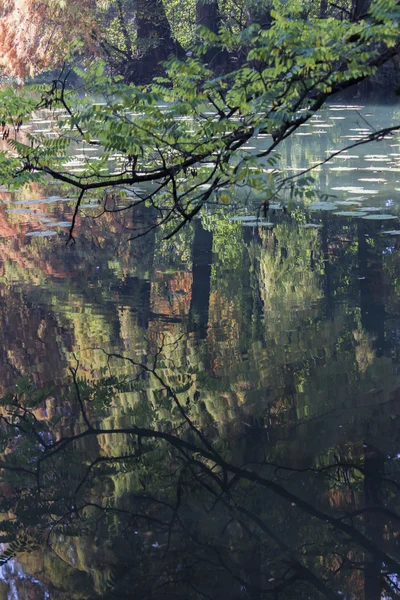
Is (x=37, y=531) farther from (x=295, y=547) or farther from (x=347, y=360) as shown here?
(x=347, y=360)

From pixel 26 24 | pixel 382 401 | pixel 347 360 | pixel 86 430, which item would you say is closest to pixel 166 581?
pixel 86 430

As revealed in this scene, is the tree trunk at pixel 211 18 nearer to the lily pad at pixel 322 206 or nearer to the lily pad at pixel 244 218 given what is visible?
the lily pad at pixel 322 206

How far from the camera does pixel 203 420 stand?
14.8ft

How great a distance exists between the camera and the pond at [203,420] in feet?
10.8

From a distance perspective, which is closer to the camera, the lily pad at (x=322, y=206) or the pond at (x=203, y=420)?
the pond at (x=203, y=420)

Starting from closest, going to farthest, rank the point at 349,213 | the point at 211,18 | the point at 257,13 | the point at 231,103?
the point at 231,103
the point at 349,213
the point at 257,13
the point at 211,18

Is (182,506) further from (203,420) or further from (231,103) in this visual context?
(231,103)

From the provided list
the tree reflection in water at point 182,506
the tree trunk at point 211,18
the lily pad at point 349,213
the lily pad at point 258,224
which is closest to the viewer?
the tree reflection in water at point 182,506

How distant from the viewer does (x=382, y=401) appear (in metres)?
4.71

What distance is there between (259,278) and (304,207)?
336 cm

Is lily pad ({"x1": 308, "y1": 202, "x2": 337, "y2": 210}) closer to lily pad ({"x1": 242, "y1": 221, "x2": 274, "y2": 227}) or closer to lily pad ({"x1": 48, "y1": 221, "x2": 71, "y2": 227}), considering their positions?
lily pad ({"x1": 242, "y1": 221, "x2": 274, "y2": 227})

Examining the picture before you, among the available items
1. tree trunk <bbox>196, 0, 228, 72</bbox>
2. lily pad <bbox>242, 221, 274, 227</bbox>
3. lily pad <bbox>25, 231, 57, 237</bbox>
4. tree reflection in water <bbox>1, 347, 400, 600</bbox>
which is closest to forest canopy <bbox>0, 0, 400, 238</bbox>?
tree reflection in water <bbox>1, 347, 400, 600</bbox>

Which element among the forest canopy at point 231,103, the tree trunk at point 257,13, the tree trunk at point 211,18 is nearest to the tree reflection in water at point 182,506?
the forest canopy at point 231,103

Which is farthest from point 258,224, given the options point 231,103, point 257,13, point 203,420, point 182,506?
point 257,13
